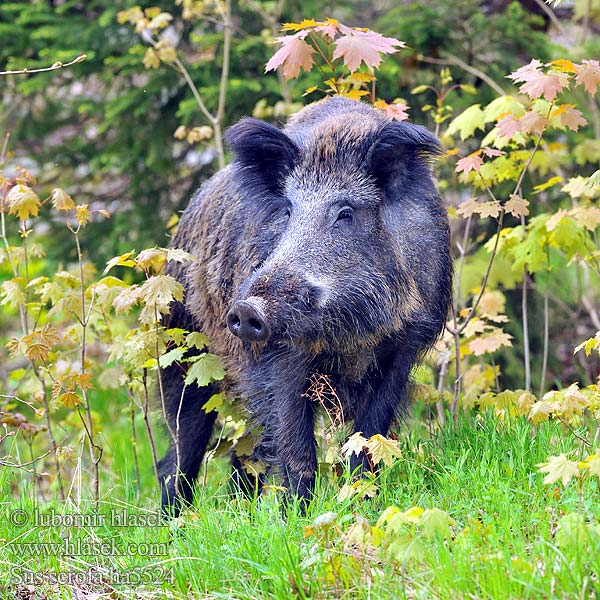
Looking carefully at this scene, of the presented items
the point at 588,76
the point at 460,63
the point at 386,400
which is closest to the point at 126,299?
the point at 386,400

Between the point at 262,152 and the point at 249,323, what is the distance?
107 cm

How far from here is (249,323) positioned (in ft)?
11.6

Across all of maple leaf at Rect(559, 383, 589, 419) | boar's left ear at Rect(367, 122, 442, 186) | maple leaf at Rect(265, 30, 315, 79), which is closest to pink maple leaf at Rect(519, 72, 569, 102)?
boar's left ear at Rect(367, 122, 442, 186)

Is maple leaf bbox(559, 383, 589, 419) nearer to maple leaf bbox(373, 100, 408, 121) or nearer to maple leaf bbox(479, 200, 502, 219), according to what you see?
maple leaf bbox(479, 200, 502, 219)

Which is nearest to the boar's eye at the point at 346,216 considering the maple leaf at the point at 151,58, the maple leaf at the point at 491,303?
the maple leaf at the point at 491,303

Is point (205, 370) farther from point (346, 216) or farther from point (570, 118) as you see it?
point (570, 118)

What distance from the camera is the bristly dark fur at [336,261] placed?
396 cm

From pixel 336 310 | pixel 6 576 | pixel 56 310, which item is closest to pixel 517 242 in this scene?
pixel 336 310

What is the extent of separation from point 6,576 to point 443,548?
1.69 metres

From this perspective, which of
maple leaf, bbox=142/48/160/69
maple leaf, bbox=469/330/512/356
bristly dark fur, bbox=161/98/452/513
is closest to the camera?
bristly dark fur, bbox=161/98/452/513

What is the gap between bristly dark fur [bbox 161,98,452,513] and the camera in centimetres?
396

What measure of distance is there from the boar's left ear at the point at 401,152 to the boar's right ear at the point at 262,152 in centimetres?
38

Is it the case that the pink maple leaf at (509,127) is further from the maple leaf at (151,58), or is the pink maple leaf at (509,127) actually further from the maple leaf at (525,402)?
the maple leaf at (151,58)
